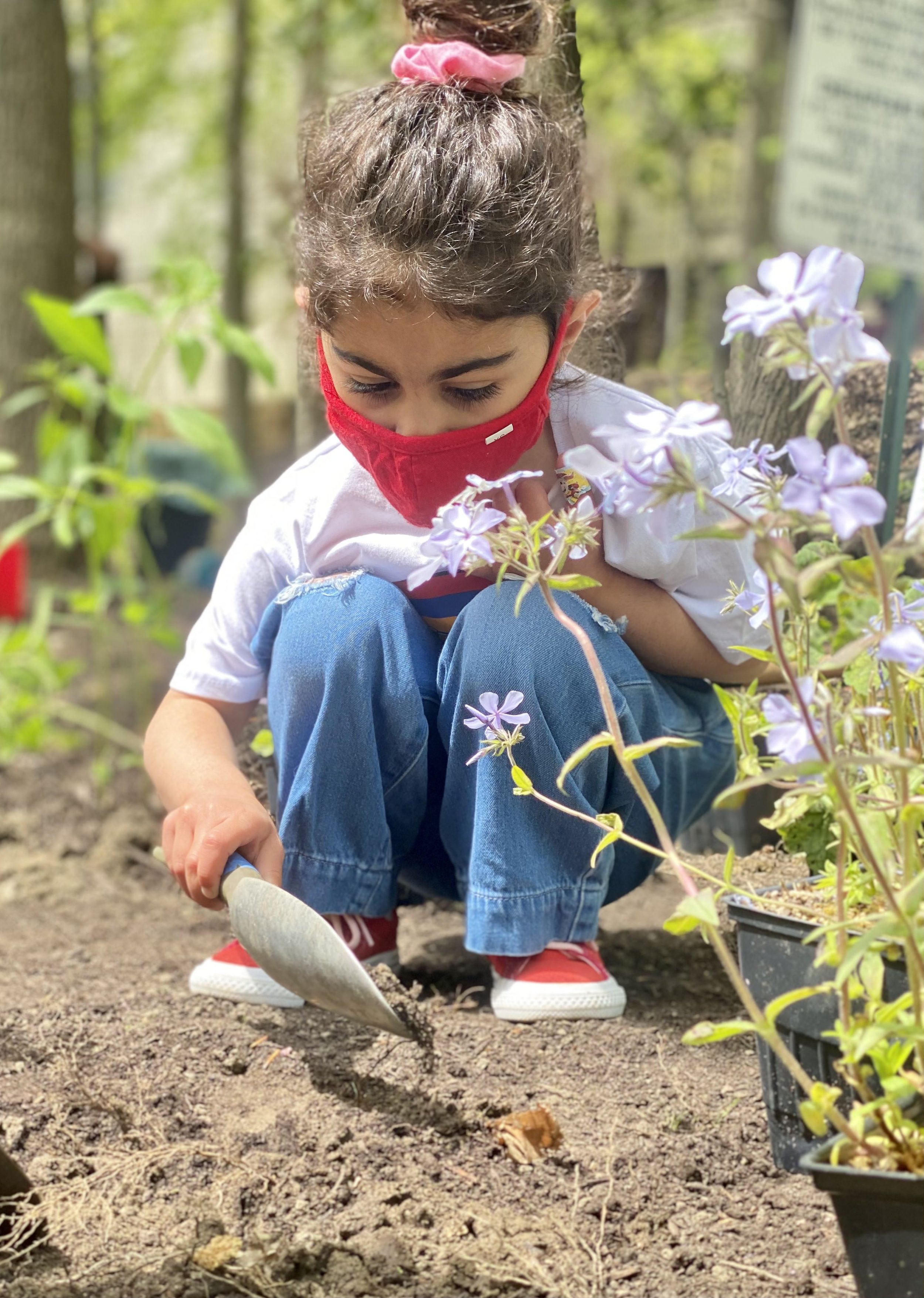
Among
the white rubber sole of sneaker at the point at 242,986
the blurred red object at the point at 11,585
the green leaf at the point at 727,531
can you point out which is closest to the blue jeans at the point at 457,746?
the white rubber sole of sneaker at the point at 242,986

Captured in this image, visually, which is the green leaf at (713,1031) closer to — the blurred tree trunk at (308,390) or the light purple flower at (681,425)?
the light purple flower at (681,425)

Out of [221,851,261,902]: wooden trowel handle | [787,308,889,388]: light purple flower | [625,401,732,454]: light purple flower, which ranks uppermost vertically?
[787,308,889,388]: light purple flower

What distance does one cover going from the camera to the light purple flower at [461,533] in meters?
0.99

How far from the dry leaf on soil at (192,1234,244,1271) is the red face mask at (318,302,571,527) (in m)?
0.79

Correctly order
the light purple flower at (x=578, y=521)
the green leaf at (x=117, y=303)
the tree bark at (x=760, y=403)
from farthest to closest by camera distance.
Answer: the green leaf at (x=117, y=303) → the tree bark at (x=760, y=403) → the light purple flower at (x=578, y=521)

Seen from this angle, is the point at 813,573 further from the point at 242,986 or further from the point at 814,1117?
the point at 242,986

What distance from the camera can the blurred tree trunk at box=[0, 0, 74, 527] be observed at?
454cm

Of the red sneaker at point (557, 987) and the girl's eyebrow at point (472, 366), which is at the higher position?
the girl's eyebrow at point (472, 366)

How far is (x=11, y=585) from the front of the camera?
171 inches

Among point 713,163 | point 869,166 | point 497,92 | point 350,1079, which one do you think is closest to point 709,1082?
point 350,1079

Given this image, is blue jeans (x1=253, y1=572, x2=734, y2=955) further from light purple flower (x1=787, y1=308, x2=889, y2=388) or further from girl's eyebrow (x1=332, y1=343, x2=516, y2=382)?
light purple flower (x1=787, y1=308, x2=889, y2=388)

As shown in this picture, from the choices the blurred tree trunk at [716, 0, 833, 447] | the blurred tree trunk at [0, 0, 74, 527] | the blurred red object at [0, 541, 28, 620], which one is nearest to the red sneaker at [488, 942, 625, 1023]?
the blurred red object at [0, 541, 28, 620]

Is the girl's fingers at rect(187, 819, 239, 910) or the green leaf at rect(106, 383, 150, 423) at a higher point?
the green leaf at rect(106, 383, 150, 423)

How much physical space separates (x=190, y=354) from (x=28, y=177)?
2515 millimetres
